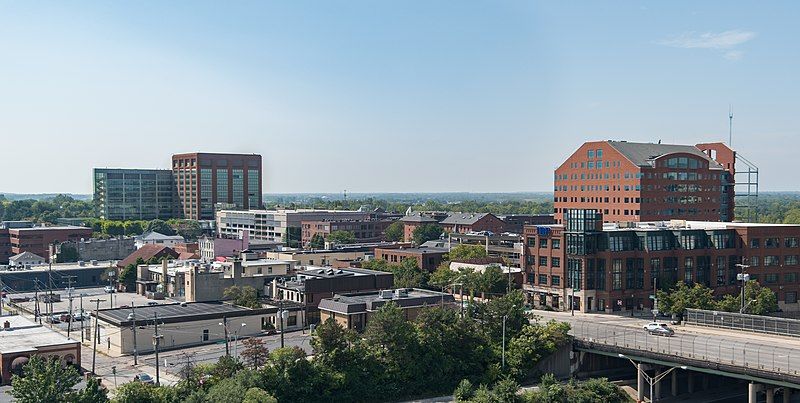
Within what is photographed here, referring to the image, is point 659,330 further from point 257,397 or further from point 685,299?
point 257,397

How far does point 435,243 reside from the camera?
463 feet

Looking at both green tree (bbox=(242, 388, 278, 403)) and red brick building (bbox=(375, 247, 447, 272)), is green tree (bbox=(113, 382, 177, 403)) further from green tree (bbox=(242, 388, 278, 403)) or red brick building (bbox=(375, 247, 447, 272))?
red brick building (bbox=(375, 247, 447, 272))

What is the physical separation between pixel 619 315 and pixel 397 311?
34.3 meters

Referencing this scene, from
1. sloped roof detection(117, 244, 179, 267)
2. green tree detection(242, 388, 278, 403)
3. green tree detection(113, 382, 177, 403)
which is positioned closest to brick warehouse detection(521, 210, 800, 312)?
green tree detection(242, 388, 278, 403)

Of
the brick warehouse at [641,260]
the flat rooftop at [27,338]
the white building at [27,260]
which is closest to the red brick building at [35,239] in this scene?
the white building at [27,260]

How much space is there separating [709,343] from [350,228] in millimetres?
114371

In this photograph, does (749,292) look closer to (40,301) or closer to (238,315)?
(238,315)

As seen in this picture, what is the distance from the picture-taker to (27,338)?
67.9 m

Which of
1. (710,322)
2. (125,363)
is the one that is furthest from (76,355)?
(710,322)

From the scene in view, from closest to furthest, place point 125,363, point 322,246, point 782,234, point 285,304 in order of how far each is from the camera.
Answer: point 125,363 → point 285,304 → point 782,234 → point 322,246

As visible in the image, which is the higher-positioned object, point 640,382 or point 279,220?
point 279,220

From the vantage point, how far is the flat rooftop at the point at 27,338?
6350cm

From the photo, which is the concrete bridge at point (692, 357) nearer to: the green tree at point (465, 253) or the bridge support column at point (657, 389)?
the bridge support column at point (657, 389)

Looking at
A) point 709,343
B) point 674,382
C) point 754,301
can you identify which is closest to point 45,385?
point 674,382
